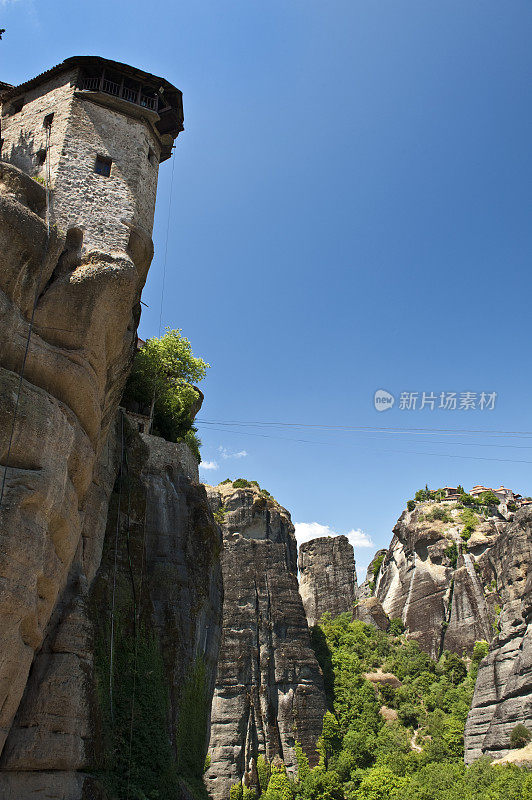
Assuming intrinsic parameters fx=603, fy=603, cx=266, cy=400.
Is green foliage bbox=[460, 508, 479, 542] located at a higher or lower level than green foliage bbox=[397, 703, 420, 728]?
higher

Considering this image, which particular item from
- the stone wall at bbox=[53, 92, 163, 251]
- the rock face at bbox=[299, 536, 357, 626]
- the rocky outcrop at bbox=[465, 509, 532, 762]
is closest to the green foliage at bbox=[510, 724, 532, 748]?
the rocky outcrop at bbox=[465, 509, 532, 762]

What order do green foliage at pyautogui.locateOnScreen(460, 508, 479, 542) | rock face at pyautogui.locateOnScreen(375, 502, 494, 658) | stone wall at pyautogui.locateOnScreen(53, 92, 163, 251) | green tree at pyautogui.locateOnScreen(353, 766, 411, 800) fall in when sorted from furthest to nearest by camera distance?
green foliage at pyautogui.locateOnScreen(460, 508, 479, 542), rock face at pyautogui.locateOnScreen(375, 502, 494, 658), green tree at pyautogui.locateOnScreen(353, 766, 411, 800), stone wall at pyautogui.locateOnScreen(53, 92, 163, 251)

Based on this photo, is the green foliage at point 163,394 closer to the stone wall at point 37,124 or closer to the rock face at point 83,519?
the rock face at point 83,519

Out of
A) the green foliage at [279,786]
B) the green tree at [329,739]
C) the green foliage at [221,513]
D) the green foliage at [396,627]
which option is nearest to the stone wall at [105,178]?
the green foliage at [221,513]

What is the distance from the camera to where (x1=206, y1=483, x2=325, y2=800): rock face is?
47.1m

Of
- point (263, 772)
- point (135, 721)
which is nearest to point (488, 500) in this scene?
point (263, 772)

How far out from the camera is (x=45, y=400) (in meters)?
13.7

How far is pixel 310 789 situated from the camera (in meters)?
44.3

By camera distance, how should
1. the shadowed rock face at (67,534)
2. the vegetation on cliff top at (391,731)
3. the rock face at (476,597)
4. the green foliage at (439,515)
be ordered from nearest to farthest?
the shadowed rock face at (67,534), the vegetation on cliff top at (391,731), the rock face at (476,597), the green foliage at (439,515)

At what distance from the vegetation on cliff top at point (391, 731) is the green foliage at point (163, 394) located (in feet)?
80.4

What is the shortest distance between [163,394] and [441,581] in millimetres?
46473

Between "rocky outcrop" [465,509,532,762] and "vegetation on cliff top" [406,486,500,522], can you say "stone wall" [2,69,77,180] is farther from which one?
"vegetation on cliff top" [406,486,500,522]

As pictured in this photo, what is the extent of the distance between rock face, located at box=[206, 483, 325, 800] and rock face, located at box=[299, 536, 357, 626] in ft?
41.6

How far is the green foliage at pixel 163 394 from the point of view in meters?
27.3
